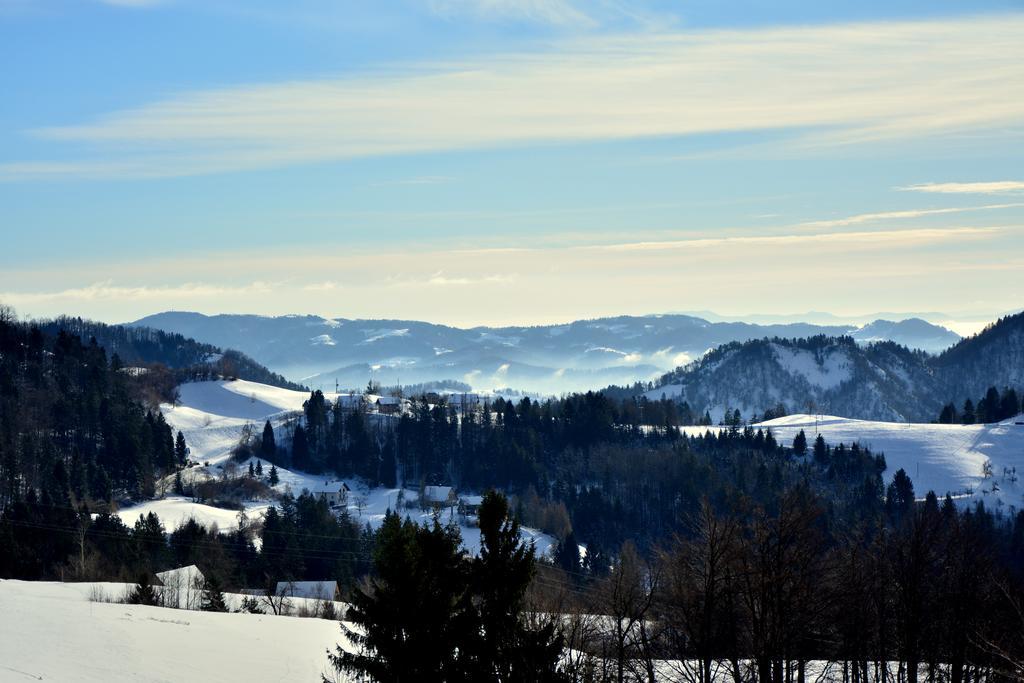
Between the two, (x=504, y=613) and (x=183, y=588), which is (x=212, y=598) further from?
(x=504, y=613)

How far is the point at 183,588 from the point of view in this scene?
8881cm

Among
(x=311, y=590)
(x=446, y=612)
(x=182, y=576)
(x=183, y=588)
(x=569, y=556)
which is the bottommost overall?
(x=569, y=556)

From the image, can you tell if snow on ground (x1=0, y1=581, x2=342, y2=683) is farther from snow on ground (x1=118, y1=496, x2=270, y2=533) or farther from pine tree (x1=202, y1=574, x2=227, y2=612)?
snow on ground (x1=118, y1=496, x2=270, y2=533)

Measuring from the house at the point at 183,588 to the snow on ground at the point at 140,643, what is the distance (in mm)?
13168

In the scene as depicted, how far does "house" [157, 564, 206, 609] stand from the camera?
252 ft

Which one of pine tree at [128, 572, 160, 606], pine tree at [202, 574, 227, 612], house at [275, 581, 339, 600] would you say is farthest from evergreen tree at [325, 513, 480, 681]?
house at [275, 581, 339, 600]

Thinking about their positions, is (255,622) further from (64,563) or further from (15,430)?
(15,430)

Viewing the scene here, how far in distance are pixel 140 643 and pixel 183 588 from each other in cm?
4523

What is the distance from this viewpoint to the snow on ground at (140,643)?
37.7 m

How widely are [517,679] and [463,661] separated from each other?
2.12 m

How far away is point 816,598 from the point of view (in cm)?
4656

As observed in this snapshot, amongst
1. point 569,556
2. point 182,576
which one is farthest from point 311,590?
point 569,556


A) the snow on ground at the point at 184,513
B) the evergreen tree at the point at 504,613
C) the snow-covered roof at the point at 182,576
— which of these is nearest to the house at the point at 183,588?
the snow-covered roof at the point at 182,576

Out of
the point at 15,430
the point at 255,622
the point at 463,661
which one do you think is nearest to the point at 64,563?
the point at 255,622
